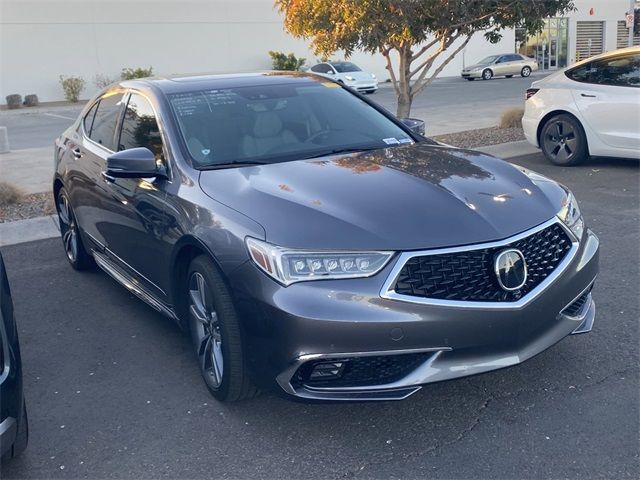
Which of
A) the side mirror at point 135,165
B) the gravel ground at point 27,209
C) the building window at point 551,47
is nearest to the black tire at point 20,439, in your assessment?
the side mirror at point 135,165

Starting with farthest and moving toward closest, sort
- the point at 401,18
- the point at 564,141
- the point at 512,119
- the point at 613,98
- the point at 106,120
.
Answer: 1. the point at 512,119
2. the point at 401,18
3. the point at 564,141
4. the point at 613,98
5. the point at 106,120

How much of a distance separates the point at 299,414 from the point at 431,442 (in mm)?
692

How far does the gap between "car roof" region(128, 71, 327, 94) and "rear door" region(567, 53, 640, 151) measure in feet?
16.3

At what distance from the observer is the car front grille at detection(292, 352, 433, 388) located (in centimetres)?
327

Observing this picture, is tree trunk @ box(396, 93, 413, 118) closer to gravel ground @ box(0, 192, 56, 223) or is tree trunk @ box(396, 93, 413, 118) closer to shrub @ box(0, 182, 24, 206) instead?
gravel ground @ box(0, 192, 56, 223)

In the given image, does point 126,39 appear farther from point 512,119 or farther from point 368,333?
point 368,333

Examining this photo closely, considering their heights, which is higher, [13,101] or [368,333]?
[368,333]

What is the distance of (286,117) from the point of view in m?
4.75

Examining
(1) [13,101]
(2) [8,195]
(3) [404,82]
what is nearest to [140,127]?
(2) [8,195]

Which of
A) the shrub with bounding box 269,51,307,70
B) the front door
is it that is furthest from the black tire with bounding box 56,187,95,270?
the shrub with bounding box 269,51,307,70

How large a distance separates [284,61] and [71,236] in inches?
1337

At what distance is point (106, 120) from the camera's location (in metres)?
5.56

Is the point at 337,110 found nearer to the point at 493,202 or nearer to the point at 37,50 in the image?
the point at 493,202

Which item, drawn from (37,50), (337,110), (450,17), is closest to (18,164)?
(450,17)
